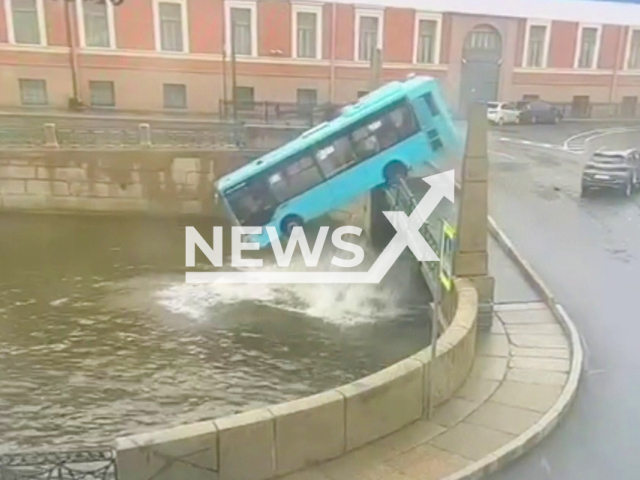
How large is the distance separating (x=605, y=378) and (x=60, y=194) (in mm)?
15250

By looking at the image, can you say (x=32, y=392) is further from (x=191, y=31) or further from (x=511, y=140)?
(x=511, y=140)

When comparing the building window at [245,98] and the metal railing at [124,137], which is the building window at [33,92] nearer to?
the building window at [245,98]

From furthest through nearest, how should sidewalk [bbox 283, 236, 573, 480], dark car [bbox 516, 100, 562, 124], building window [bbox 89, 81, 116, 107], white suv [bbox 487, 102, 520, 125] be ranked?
dark car [bbox 516, 100, 562, 124]
white suv [bbox 487, 102, 520, 125]
building window [bbox 89, 81, 116, 107]
sidewalk [bbox 283, 236, 573, 480]

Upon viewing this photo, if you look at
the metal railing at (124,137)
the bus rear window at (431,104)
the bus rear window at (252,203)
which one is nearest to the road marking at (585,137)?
the bus rear window at (431,104)

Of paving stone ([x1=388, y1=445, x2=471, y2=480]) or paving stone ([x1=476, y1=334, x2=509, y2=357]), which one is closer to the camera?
paving stone ([x1=388, y1=445, x2=471, y2=480])

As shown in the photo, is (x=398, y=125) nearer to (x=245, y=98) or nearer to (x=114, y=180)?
(x=114, y=180)

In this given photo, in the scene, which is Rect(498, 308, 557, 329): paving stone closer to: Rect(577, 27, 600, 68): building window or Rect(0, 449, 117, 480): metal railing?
Rect(0, 449, 117, 480): metal railing

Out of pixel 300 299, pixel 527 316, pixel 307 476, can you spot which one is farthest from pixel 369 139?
pixel 307 476

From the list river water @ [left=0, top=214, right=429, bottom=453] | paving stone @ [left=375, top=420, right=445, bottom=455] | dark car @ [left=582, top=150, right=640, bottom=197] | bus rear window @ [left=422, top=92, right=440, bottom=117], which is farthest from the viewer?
dark car @ [left=582, top=150, right=640, bottom=197]

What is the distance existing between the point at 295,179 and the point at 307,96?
47.1 feet

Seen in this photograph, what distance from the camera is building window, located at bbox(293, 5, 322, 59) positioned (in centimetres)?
2725

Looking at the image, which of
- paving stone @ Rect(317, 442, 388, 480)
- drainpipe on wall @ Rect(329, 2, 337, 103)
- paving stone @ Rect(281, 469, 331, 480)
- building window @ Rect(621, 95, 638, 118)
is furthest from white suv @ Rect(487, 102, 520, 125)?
paving stone @ Rect(281, 469, 331, 480)

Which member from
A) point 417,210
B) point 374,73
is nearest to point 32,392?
point 417,210

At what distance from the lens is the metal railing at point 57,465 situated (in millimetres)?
5031
